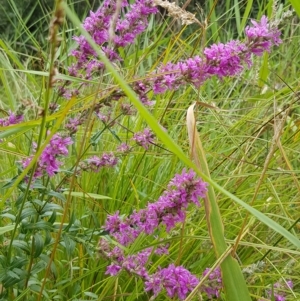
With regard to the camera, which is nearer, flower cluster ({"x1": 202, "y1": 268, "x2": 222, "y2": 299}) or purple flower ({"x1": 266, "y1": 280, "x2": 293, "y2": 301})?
flower cluster ({"x1": 202, "y1": 268, "x2": 222, "y2": 299})

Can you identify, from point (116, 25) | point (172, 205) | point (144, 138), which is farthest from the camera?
point (144, 138)

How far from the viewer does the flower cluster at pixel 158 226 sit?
80 centimetres

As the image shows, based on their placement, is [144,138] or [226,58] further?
[144,138]

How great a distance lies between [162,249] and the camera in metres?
1.05

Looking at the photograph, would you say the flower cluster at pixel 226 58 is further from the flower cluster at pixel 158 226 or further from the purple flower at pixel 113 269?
the purple flower at pixel 113 269

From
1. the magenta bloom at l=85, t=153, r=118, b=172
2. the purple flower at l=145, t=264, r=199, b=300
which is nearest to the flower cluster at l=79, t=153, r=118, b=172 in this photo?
the magenta bloom at l=85, t=153, r=118, b=172

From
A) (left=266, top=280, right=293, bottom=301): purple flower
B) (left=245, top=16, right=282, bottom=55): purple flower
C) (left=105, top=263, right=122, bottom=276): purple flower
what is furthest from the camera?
(left=266, top=280, right=293, bottom=301): purple flower

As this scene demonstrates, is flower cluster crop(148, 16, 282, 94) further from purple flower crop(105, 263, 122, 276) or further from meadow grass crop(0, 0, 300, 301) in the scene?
purple flower crop(105, 263, 122, 276)

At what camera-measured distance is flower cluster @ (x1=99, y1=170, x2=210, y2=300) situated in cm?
80

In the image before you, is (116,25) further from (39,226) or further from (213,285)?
(213,285)

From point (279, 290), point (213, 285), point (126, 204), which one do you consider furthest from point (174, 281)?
point (126, 204)

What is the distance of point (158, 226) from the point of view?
2.90 feet

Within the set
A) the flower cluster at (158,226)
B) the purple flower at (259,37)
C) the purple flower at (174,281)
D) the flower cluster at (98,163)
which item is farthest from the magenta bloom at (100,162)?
the purple flower at (259,37)

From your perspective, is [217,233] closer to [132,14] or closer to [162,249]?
[162,249]
